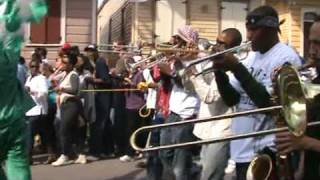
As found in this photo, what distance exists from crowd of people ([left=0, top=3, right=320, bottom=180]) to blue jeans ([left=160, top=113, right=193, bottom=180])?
0.01 metres

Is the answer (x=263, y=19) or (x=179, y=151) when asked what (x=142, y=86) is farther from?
(x=263, y=19)

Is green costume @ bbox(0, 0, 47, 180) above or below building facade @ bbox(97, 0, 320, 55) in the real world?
below

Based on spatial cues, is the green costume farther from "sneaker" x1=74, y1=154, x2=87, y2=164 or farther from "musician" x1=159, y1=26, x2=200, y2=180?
"sneaker" x1=74, y1=154, x2=87, y2=164

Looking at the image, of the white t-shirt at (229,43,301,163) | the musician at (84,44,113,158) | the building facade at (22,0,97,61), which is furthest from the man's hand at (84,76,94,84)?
the white t-shirt at (229,43,301,163)

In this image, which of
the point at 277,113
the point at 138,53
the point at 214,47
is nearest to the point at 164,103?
the point at 214,47

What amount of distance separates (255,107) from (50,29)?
1133 centimetres

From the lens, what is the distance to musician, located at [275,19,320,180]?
10.2ft

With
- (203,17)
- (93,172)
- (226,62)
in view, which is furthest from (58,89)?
(203,17)

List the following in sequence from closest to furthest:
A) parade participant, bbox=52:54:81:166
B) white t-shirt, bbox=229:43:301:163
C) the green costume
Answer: white t-shirt, bbox=229:43:301:163
the green costume
parade participant, bbox=52:54:81:166

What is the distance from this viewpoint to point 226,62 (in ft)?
12.6

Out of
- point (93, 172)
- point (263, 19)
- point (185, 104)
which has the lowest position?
point (93, 172)

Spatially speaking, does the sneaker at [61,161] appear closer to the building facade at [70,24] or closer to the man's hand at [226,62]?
the building facade at [70,24]

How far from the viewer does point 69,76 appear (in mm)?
9453

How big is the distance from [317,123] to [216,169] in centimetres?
240
